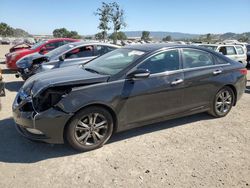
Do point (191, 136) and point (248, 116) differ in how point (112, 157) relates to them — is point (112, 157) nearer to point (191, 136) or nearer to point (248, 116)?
point (191, 136)

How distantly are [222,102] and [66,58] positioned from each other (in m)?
4.99

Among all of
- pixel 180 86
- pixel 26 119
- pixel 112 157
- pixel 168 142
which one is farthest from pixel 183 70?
pixel 26 119

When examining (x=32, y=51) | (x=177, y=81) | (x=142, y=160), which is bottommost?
(x=142, y=160)

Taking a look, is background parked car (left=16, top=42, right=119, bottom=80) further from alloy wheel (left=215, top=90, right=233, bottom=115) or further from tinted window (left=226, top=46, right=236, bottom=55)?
tinted window (left=226, top=46, right=236, bottom=55)

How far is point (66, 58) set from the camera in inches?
328

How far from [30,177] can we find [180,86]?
2843 mm

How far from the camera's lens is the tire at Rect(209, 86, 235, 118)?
537 cm

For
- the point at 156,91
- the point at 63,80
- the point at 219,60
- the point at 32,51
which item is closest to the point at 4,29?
the point at 32,51

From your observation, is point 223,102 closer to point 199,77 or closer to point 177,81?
point 199,77

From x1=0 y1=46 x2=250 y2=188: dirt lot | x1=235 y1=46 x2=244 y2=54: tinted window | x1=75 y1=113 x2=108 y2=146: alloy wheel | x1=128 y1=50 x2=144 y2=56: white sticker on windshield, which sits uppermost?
x1=128 y1=50 x2=144 y2=56: white sticker on windshield

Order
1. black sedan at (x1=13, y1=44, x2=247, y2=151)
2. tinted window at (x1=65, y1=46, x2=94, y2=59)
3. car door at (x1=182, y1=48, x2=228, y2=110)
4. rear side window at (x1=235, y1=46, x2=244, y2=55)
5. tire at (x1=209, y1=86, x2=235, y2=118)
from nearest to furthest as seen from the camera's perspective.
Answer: black sedan at (x1=13, y1=44, x2=247, y2=151) → car door at (x1=182, y1=48, x2=228, y2=110) → tire at (x1=209, y1=86, x2=235, y2=118) → tinted window at (x1=65, y1=46, x2=94, y2=59) → rear side window at (x1=235, y1=46, x2=244, y2=55)

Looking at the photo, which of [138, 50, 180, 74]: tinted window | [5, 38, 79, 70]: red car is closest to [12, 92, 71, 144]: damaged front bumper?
[138, 50, 180, 74]: tinted window

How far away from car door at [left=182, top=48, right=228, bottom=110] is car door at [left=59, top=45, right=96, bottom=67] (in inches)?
161

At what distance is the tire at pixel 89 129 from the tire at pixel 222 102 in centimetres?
243
